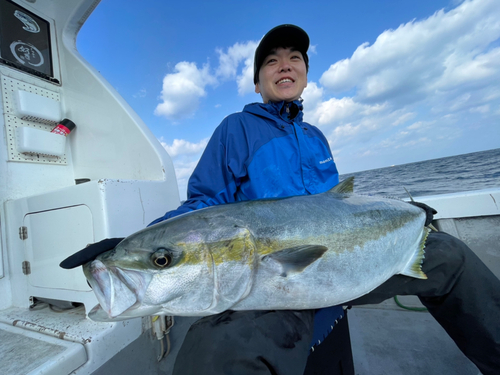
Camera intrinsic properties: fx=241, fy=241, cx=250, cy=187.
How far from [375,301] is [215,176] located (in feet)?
4.56

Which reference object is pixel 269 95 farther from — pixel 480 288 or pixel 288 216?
pixel 480 288

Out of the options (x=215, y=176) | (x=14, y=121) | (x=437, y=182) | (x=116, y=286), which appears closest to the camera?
(x=116, y=286)

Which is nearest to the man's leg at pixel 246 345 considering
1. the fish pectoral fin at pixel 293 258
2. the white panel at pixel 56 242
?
the fish pectoral fin at pixel 293 258

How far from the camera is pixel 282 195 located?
187 cm

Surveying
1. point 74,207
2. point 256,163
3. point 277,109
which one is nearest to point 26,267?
point 74,207

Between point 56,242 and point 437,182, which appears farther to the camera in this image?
point 437,182

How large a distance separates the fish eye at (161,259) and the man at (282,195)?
13.0 inches

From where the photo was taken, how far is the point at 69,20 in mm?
3443

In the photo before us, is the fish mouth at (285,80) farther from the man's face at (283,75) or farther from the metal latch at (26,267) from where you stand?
the metal latch at (26,267)

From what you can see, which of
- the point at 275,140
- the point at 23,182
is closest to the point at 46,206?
the point at 23,182

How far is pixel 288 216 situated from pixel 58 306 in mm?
2364

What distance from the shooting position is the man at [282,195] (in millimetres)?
1027

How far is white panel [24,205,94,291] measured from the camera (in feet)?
6.41

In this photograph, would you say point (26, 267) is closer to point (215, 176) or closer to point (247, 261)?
point (215, 176)
